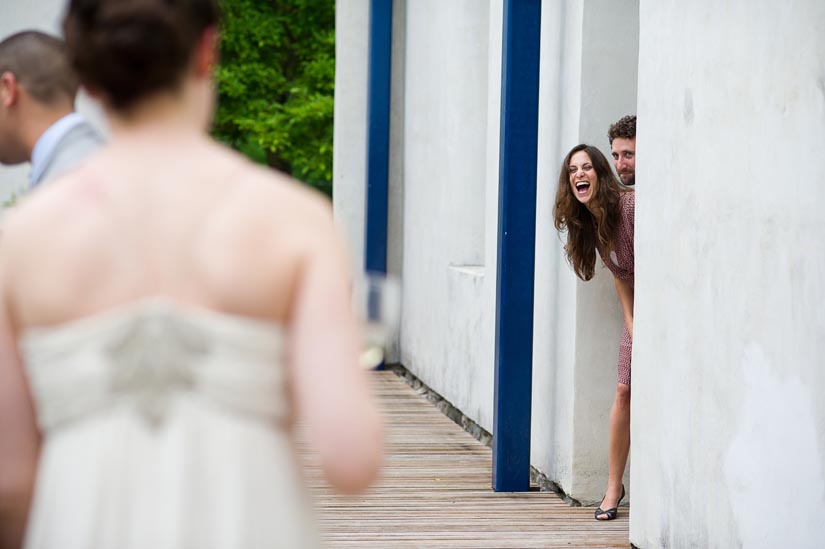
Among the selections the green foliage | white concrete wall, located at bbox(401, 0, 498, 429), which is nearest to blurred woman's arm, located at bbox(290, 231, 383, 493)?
white concrete wall, located at bbox(401, 0, 498, 429)

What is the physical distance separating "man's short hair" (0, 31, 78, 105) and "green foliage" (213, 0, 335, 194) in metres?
21.6

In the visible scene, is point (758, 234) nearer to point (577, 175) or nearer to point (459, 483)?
point (577, 175)

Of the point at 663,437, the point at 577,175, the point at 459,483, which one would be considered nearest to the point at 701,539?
the point at 663,437

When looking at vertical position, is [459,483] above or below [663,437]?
below

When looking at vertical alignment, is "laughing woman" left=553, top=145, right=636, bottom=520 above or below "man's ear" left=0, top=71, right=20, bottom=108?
below

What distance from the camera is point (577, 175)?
5906 millimetres

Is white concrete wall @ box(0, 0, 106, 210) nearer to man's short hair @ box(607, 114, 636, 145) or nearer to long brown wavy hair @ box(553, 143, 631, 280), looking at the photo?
long brown wavy hair @ box(553, 143, 631, 280)

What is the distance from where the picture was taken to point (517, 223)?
20.9 feet

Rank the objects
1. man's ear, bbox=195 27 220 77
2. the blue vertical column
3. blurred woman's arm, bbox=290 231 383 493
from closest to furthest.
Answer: blurred woman's arm, bbox=290 231 383 493
man's ear, bbox=195 27 220 77
the blue vertical column

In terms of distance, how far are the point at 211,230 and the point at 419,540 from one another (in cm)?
428

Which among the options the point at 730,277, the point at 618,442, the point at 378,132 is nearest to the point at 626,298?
the point at 618,442

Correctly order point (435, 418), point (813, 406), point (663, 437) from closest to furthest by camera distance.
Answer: point (813, 406), point (663, 437), point (435, 418)

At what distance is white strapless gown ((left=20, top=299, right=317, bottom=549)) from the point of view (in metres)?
1.54

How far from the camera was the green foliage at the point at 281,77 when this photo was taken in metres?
24.7
